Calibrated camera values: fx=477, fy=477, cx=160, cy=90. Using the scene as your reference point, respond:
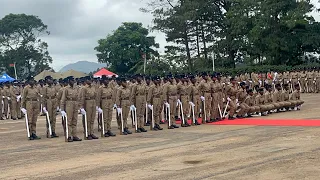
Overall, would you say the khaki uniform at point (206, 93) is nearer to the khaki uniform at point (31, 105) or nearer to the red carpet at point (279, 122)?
the red carpet at point (279, 122)

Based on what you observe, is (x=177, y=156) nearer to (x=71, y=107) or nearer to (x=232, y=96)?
(x=71, y=107)

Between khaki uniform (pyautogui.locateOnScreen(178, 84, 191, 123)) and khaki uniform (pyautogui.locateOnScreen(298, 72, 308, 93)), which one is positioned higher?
khaki uniform (pyautogui.locateOnScreen(298, 72, 308, 93))

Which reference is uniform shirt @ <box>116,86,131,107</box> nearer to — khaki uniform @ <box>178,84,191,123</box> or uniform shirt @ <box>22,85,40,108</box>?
khaki uniform @ <box>178,84,191,123</box>

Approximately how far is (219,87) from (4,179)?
10496 millimetres

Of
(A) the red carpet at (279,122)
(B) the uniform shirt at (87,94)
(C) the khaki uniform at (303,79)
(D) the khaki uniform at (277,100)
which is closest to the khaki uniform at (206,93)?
(A) the red carpet at (279,122)

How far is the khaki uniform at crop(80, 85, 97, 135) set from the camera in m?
14.0

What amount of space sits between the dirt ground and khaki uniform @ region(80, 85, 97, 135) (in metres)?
0.76

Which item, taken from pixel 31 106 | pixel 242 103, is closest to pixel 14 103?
pixel 31 106

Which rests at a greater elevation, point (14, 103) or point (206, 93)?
point (14, 103)

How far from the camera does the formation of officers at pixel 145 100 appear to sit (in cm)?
1410

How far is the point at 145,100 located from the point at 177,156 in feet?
18.0

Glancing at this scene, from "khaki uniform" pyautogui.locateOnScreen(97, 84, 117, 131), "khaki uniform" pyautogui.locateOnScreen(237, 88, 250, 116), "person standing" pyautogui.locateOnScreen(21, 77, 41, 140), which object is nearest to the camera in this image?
"khaki uniform" pyautogui.locateOnScreen(97, 84, 117, 131)

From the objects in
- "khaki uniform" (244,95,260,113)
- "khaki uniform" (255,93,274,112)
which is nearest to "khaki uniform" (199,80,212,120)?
"khaki uniform" (244,95,260,113)

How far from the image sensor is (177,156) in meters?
9.95
